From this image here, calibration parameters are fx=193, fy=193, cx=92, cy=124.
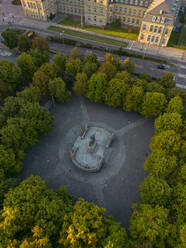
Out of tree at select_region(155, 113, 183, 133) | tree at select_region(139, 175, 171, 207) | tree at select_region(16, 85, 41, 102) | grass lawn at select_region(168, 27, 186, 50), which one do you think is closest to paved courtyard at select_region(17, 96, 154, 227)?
tree at select_region(139, 175, 171, 207)

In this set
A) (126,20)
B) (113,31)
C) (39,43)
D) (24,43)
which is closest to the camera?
(39,43)

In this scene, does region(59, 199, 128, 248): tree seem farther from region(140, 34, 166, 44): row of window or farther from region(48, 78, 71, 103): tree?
region(140, 34, 166, 44): row of window

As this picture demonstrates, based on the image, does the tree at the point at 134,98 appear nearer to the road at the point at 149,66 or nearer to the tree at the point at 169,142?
the tree at the point at 169,142

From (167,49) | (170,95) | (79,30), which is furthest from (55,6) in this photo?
(170,95)

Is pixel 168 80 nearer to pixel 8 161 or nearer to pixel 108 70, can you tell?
pixel 108 70

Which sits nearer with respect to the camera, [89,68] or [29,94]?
[29,94]

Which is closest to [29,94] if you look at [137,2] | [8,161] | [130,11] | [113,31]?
[8,161]
